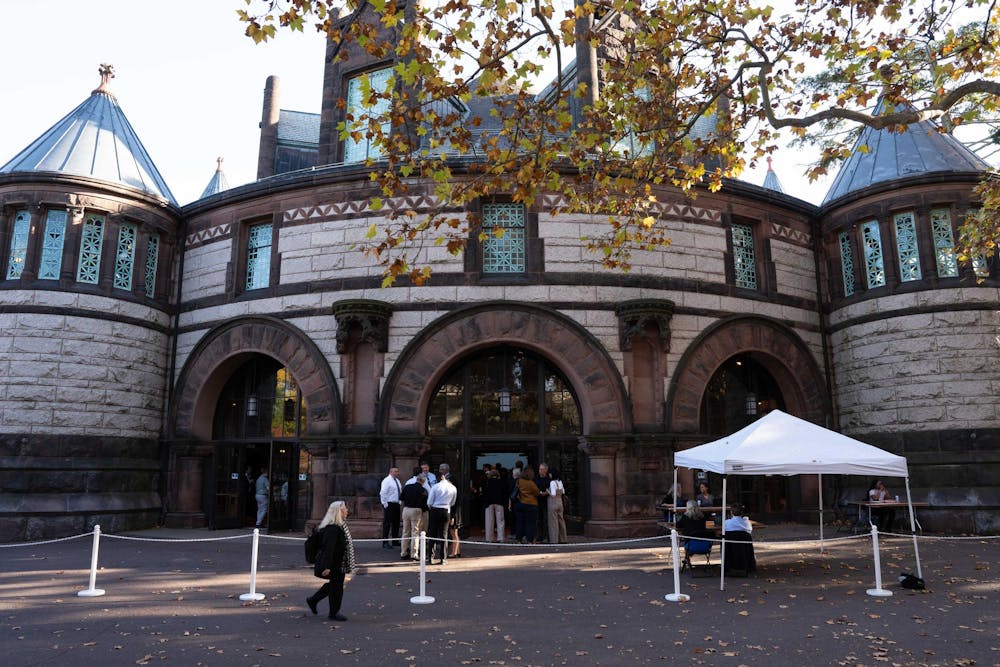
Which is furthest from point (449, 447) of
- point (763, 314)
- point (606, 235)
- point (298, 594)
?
point (763, 314)

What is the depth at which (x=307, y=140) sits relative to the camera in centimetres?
2231

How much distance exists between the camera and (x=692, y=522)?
11211 millimetres

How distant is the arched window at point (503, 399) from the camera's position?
51.9 feet

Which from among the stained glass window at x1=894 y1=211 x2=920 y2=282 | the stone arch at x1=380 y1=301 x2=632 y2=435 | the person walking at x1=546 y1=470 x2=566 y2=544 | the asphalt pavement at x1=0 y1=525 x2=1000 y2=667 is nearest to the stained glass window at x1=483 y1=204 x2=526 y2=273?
the stone arch at x1=380 y1=301 x2=632 y2=435

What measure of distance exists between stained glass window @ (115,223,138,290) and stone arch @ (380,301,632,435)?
6984mm

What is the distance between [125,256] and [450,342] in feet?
26.7

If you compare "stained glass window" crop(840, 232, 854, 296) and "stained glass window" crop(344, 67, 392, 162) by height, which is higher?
"stained glass window" crop(344, 67, 392, 162)

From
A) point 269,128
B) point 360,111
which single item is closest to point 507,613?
point 360,111

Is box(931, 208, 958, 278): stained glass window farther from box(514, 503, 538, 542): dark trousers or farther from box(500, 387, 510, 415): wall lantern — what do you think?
box(514, 503, 538, 542): dark trousers

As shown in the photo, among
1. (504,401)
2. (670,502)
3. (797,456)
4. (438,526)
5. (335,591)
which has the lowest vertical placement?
(335,591)

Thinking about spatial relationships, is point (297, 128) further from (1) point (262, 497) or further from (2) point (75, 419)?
(1) point (262, 497)

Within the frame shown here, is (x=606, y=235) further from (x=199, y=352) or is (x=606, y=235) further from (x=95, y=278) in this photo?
(x=95, y=278)

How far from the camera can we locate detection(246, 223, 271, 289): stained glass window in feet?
56.6

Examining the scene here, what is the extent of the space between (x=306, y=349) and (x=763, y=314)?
399 inches
